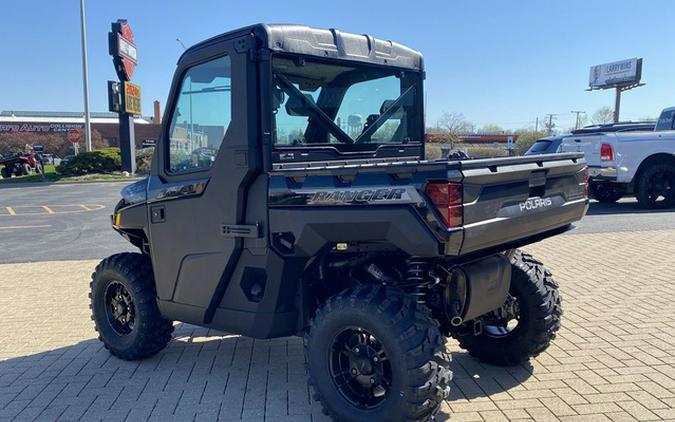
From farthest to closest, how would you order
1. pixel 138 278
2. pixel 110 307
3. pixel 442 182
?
pixel 110 307 → pixel 138 278 → pixel 442 182

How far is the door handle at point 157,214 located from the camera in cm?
401

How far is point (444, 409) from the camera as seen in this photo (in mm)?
3508

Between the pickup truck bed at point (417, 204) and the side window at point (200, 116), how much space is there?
55 cm

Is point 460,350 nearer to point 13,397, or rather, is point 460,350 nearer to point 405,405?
point 405,405

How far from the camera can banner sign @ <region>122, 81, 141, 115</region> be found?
27.1 meters

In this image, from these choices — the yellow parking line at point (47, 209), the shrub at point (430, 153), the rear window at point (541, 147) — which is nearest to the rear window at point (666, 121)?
the rear window at point (541, 147)

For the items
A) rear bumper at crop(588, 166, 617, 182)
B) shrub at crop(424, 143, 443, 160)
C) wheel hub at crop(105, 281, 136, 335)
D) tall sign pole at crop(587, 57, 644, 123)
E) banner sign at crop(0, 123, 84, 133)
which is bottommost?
wheel hub at crop(105, 281, 136, 335)

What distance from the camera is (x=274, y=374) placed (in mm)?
4172

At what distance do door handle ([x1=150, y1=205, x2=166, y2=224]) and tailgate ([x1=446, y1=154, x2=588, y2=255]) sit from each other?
2248mm

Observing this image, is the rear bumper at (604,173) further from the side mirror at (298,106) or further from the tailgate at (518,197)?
the side mirror at (298,106)

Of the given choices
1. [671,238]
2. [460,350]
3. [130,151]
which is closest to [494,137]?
[130,151]

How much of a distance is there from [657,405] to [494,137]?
46.8 metres

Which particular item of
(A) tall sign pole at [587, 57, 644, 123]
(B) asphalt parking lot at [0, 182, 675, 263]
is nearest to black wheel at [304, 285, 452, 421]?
(B) asphalt parking lot at [0, 182, 675, 263]

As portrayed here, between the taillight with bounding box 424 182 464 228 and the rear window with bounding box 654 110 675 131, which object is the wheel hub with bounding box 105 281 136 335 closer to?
the taillight with bounding box 424 182 464 228
